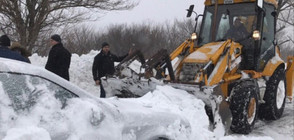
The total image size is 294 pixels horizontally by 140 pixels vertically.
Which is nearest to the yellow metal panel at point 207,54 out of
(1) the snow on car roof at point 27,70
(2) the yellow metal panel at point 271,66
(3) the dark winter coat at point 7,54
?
(2) the yellow metal panel at point 271,66

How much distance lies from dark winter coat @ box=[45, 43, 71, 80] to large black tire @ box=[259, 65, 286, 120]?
426 cm

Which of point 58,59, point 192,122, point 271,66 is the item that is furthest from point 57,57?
point 271,66

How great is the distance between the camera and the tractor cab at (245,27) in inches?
279

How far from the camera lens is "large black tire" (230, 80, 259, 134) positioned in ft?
19.8

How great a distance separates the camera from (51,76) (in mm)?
2768

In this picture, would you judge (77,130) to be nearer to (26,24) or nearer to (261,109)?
(261,109)

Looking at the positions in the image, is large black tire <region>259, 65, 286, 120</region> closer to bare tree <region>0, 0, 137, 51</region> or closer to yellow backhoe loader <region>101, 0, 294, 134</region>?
yellow backhoe loader <region>101, 0, 294, 134</region>

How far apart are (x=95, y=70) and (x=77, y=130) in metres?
5.25

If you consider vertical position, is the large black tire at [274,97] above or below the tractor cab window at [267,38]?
below

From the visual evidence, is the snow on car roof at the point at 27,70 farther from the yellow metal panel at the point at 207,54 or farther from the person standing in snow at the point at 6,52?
the yellow metal panel at the point at 207,54

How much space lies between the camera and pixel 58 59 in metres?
6.20

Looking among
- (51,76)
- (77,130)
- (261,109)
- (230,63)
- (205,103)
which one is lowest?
(261,109)

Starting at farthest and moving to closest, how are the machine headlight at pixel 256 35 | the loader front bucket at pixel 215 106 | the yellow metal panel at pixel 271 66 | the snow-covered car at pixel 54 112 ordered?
the yellow metal panel at pixel 271 66
the machine headlight at pixel 256 35
the loader front bucket at pixel 215 106
the snow-covered car at pixel 54 112

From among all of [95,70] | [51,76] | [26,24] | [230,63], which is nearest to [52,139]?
[51,76]
